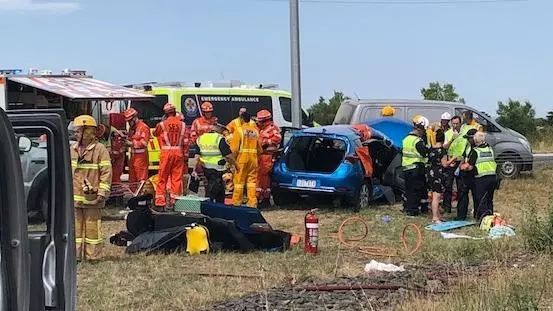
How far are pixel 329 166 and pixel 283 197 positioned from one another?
1.00 meters

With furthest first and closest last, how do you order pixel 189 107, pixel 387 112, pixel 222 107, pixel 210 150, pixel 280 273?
pixel 222 107
pixel 189 107
pixel 387 112
pixel 210 150
pixel 280 273

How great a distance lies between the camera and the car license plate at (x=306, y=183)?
1369 centimetres

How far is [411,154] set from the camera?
13117mm

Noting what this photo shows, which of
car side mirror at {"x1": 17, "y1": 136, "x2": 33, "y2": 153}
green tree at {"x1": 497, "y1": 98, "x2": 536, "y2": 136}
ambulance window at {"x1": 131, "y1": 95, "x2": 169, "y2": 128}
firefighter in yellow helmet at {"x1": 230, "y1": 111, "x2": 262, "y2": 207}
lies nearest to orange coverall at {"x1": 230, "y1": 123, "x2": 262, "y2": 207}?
firefighter in yellow helmet at {"x1": 230, "y1": 111, "x2": 262, "y2": 207}

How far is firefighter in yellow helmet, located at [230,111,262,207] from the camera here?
1320 cm

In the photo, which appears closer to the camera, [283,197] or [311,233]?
[311,233]

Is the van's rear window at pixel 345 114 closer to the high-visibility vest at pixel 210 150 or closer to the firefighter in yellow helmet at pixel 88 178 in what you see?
the high-visibility vest at pixel 210 150

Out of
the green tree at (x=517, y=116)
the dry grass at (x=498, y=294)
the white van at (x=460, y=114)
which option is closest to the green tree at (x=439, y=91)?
the green tree at (x=517, y=116)

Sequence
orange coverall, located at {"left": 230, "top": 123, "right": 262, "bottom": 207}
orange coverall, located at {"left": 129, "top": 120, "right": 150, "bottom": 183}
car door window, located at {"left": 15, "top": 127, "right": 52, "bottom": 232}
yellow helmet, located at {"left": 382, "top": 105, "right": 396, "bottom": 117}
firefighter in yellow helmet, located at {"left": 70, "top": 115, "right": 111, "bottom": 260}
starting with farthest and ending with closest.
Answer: yellow helmet, located at {"left": 382, "top": 105, "right": 396, "bottom": 117}, orange coverall, located at {"left": 129, "top": 120, "right": 150, "bottom": 183}, orange coverall, located at {"left": 230, "top": 123, "right": 262, "bottom": 207}, firefighter in yellow helmet, located at {"left": 70, "top": 115, "right": 111, "bottom": 260}, car door window, located at {"left": 15, "top": 127, "right": 52, "bottom": 232}

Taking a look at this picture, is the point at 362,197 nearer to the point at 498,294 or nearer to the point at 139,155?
the point at 139,155

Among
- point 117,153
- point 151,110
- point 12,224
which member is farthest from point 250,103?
point 12,224

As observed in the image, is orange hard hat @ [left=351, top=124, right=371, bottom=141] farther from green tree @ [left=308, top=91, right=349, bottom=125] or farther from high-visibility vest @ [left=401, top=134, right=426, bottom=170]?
green tree @ [left=308, top=91, right=349, bottom=125]

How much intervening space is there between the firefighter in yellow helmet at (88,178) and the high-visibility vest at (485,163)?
6.09 metres

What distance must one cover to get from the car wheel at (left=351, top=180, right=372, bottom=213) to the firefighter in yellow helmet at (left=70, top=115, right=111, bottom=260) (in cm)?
580
